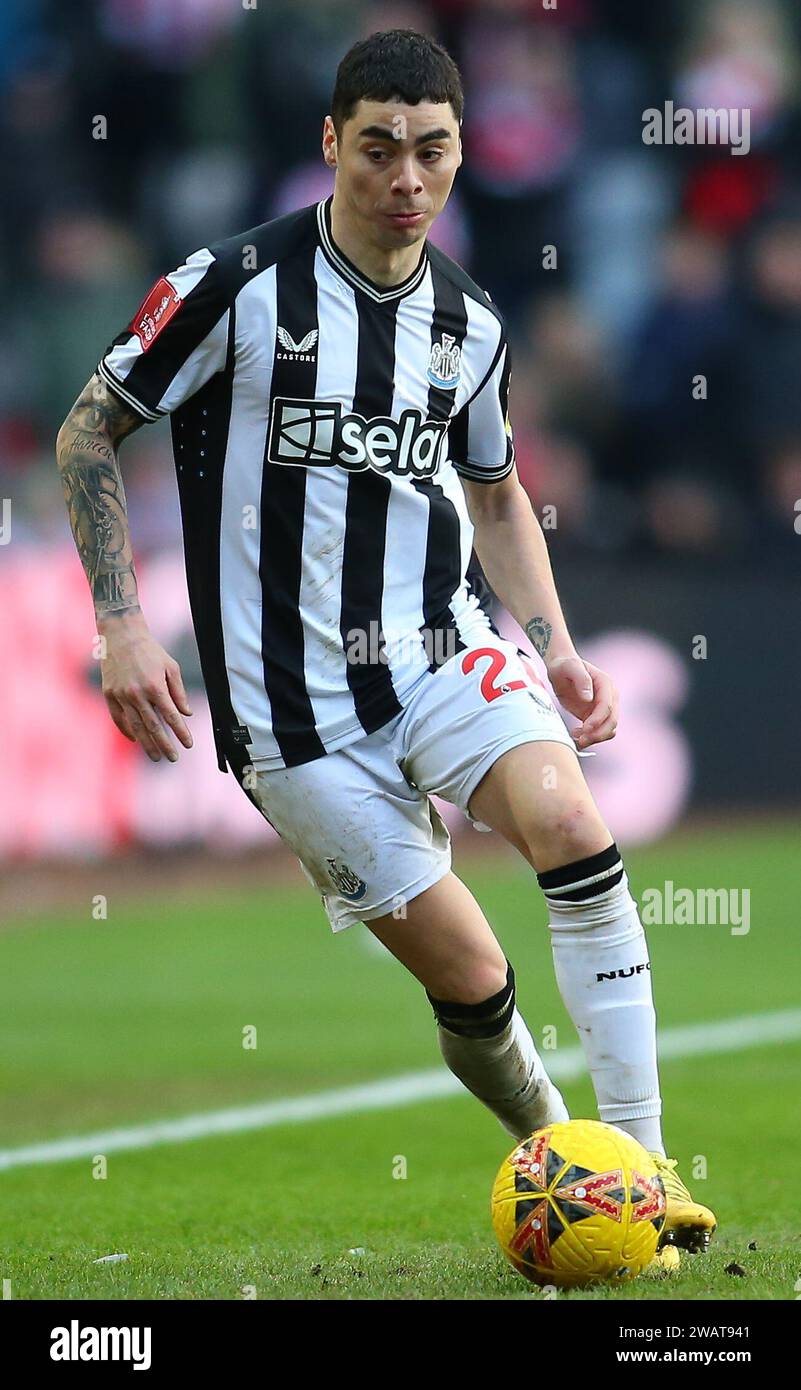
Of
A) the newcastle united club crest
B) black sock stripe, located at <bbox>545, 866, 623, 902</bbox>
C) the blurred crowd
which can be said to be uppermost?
the blurred crowd

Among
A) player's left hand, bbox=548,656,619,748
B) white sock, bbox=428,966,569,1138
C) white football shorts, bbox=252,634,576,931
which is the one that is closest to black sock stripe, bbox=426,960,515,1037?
white sock, bbox=428,966,569,1138

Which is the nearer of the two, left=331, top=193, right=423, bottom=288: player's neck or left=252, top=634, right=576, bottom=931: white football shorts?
left=252, top=634, right=576, bottom=931: white football shorts

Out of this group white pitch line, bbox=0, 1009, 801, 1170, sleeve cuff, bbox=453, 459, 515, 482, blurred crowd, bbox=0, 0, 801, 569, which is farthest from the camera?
blurred crowd, bbox=0, 0, 801, 569

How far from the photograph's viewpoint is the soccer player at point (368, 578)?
13.6 feet

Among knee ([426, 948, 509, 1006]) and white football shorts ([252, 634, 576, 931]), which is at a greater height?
white football shorts ([252, 634, 576, 931])

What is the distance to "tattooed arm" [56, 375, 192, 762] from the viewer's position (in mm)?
3979

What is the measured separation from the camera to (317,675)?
14.3 ft

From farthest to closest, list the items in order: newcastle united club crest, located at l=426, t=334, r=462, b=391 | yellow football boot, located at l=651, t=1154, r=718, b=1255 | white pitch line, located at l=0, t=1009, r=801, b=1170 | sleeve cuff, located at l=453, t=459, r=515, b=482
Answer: white pitch line, located at l=0, t=1009, r=801, b=1170
sleeve cuff, located at l=453, t=459, r=515, b=482
newcastle united club crest, located at l=426, t=334, r=462, b=391
yellow football boot, located at l=651, t=1154, r=718, b=1255

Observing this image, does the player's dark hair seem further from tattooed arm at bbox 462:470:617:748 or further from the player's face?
tattooed arm at bbox 462:470:617:748

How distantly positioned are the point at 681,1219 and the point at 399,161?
2271mm

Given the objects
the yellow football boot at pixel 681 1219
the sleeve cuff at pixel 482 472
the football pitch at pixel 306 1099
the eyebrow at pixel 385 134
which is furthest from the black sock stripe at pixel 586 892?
the eyebrow at pixel 385 134

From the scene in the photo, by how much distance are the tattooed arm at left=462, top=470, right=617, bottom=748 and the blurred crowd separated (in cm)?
765

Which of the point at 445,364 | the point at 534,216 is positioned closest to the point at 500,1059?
the point at 445,364
